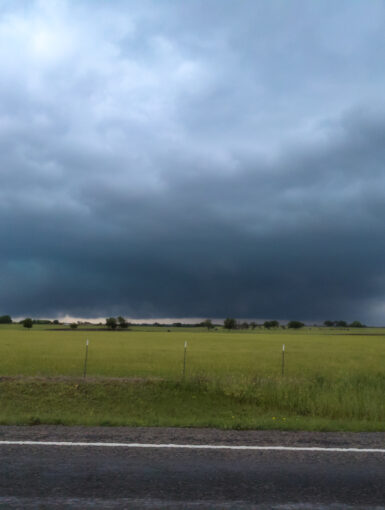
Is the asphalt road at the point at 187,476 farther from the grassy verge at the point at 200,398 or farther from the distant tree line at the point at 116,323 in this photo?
the distant tree line at the point at 116,323

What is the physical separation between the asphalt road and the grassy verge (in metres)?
6.61

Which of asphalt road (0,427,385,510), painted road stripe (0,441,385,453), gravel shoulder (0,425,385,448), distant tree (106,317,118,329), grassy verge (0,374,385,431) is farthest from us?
distant tree (106,317,118,329)

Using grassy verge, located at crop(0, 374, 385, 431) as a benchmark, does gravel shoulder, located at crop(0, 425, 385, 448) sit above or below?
above

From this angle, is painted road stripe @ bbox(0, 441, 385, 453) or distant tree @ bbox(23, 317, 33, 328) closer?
painted road stripe @ bbox(0, 441, 385, 453)

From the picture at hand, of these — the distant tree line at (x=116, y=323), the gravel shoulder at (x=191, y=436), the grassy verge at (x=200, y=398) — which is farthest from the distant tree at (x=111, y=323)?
the gravel shoulder at (x=191, y=436)

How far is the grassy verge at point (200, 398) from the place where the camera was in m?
15.2

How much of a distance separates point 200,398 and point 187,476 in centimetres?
1230

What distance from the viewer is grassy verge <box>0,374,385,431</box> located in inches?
600

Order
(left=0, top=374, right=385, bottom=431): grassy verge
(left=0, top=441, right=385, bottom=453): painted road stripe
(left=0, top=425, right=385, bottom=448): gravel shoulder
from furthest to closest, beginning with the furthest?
(left=0, top=374, right=385, bottom=431): grassy verge
(left=0, top=425, right=385, bottom=448): gravel shoulder
(left=0, top=441, right=385, bottom=453): painted road stripe

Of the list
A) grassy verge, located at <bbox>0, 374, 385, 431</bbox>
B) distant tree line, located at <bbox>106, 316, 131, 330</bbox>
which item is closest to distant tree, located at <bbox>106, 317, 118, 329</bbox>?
distant tree line, located at <bbox>106, 316, 131, 330</bbox>

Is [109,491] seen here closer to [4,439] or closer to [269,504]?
[269,504]

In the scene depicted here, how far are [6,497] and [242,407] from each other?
12.4 meters

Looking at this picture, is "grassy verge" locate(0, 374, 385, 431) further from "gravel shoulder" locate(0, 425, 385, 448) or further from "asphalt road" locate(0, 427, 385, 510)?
"asphalt road" locate(0, 427, 385, 510)

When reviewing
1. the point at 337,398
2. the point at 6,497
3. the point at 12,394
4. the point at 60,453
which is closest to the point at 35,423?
the point at 60,453
